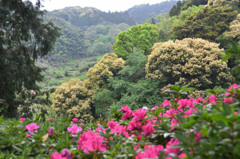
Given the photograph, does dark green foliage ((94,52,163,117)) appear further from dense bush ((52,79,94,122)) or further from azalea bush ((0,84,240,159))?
azalea bush ((0,84,240,159))

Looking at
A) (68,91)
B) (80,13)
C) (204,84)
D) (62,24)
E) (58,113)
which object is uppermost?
(80,13)

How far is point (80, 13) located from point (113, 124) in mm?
94405

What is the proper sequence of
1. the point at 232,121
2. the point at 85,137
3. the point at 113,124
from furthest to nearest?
the point at 113,124 → the point at 85,137 → the point at 232,121

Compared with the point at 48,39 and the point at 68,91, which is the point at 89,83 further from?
the point at 48,39

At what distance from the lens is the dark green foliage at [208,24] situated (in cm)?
1050

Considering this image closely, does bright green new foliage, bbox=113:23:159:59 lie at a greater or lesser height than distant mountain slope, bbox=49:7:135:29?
lesser

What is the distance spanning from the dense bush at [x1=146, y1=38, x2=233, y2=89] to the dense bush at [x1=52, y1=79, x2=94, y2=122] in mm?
4486

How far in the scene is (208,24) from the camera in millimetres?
11109

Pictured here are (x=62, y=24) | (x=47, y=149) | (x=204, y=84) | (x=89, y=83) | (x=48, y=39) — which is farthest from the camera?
(x=62, y=24)

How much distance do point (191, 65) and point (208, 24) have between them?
206 inches

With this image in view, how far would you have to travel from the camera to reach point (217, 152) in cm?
54

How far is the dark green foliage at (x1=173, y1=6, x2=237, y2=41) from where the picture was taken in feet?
34.4

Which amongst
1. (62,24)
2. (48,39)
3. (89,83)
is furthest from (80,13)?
(48,39)

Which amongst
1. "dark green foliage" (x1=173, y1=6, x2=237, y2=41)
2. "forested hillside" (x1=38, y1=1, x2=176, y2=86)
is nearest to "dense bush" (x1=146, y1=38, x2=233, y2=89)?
"dark green foliage" (x1=173, y1=6, x2=237, y2=41)
